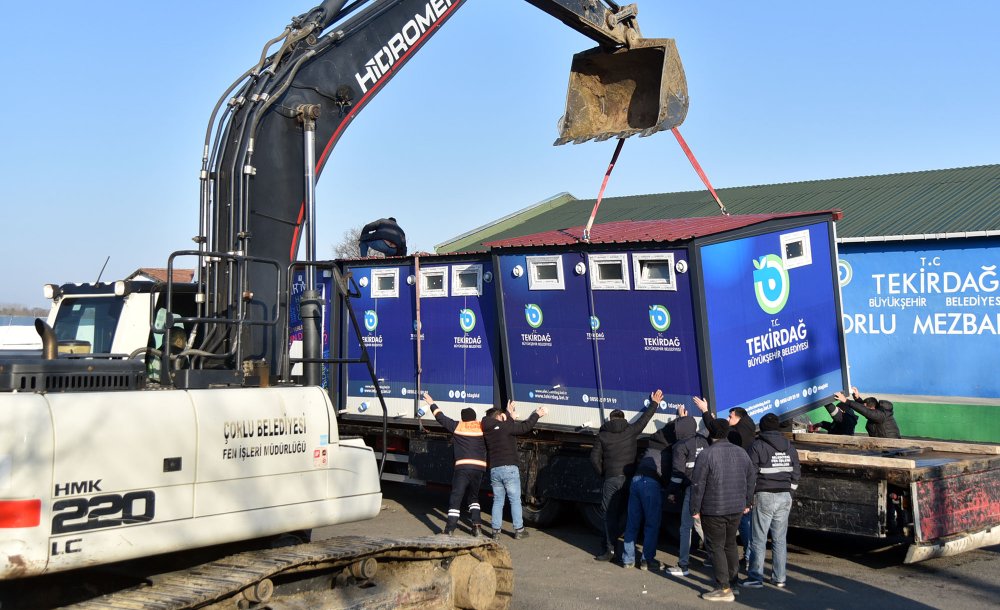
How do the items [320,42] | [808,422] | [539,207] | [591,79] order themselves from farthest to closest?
[539,207] < [808,422] < [591,79] < [320,42]

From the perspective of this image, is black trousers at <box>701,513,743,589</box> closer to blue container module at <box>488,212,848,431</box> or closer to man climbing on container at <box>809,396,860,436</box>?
blue container module at <box>488,212,848,431</box>

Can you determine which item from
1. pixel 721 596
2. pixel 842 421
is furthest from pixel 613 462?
pixel 842 421

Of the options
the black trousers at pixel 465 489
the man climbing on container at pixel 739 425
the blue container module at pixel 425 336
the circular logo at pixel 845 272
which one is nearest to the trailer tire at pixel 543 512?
the black trousers at pixel 465 489

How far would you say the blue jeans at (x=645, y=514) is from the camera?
1066cm

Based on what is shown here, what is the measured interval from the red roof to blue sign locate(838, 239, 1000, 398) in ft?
23.6

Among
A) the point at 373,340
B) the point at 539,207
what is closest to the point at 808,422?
the point at 373,340

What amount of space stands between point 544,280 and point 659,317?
1.70 metres

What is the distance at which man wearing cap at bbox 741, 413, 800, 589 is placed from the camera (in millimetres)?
9586

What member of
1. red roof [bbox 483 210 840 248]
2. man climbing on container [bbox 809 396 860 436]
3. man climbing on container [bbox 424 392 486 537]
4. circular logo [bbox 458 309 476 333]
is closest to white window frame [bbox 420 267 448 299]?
circular logo [bbox 458 309 476 333]

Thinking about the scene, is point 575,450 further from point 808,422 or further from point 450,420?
point 808,422

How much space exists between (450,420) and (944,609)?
596cm

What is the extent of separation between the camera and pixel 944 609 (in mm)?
8773

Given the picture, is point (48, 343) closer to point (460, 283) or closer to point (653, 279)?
point (653, 279)

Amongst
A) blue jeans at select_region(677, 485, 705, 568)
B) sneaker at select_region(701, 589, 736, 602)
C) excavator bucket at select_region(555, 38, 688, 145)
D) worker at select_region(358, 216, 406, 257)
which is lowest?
sneaker at select_region(701, 589, 736, 602)
